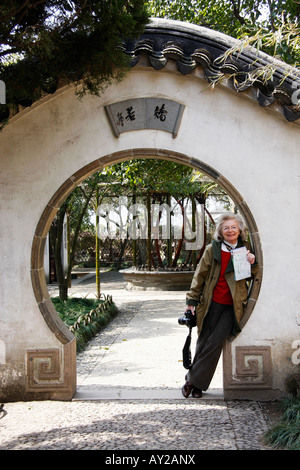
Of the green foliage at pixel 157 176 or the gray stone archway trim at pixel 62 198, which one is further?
the green foliage at pixel 157 176

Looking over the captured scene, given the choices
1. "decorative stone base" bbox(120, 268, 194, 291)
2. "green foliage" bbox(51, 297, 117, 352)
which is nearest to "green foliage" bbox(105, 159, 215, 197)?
"decorative stone base" bbox(120, 268, 194, 291)

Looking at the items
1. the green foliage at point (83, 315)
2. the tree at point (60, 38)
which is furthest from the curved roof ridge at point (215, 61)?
the green foliage at point (83, 315)

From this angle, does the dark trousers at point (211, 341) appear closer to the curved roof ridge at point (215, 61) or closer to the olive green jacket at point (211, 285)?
the olive green jacket at point (211, 285)

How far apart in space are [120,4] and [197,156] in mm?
1578

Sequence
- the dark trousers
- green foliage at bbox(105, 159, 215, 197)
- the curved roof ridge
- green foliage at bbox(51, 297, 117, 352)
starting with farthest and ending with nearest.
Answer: green foliage at bbox(105, 159, 215, 197) < green foliage at bbox(51, 297, 117, 352) < the dark trousers < the curved roof ridge

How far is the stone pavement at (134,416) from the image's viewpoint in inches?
135

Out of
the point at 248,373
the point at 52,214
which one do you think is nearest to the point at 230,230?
the point at 248,373

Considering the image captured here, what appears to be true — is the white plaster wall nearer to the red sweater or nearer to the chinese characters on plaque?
the chinese characters on plaque

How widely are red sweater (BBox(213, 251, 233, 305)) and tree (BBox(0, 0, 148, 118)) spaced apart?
70.0 inches

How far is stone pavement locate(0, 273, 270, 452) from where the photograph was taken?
135 inches

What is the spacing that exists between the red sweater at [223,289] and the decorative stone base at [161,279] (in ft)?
27.5

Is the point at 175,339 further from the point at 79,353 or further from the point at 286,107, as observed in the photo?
the point at 286,107

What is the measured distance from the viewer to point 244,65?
172 inches

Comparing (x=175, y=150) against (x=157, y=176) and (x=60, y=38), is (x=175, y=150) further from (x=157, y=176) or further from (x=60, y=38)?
(x=157, y=176)
